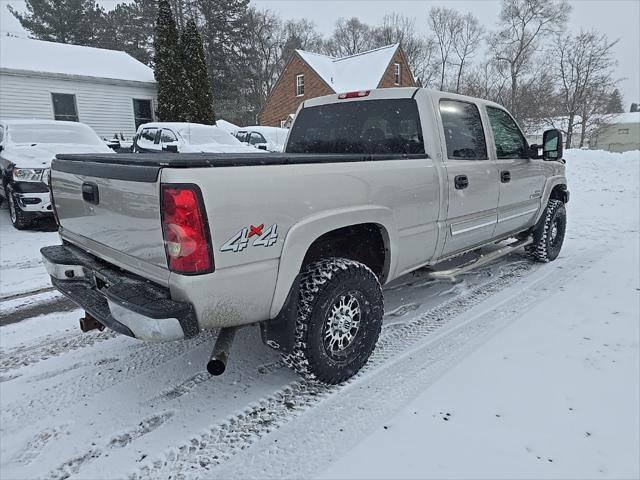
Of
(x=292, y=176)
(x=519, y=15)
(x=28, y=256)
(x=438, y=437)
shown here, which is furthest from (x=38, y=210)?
(x=519, y=15)

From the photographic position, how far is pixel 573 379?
2852 mm

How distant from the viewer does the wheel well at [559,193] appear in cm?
564

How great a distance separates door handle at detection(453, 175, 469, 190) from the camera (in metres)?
3.58

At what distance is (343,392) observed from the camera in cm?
275

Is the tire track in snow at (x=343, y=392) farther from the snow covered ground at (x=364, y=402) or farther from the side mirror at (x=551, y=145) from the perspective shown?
the side mirror at (x=551, y=145)

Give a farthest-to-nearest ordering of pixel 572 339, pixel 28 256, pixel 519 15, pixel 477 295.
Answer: pixel 519 15
pixel 28 256
pixel 477 295
pixel 572 339

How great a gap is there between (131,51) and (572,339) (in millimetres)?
41645

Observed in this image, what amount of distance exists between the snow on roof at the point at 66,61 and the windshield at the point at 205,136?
9964 mm

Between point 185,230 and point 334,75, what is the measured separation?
30964 millimetres

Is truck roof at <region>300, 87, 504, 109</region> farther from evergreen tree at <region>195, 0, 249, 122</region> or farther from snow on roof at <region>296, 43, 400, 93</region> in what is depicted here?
evergreen tree at <region>195, 0, 249, 122</region>

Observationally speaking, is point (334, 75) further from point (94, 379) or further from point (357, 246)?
point (94, 379)

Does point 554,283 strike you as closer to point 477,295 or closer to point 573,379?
point 477,295

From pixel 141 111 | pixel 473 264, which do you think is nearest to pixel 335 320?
pixel 473 264

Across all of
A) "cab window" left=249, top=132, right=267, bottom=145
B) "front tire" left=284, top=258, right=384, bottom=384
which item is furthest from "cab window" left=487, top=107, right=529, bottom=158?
"cab window" left=249, top=132, right=267, bottom=145
